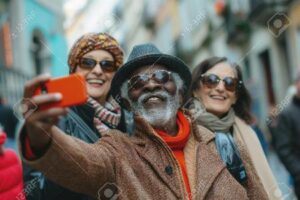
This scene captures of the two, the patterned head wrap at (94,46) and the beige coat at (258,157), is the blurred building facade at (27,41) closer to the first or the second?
the patterned head wrap at (94,46)

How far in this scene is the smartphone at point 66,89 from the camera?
244 cm

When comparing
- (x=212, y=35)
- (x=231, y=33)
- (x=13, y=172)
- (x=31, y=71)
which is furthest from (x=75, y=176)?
(x=212, y=35)

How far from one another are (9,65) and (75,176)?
13947mm

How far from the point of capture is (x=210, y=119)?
4219mm

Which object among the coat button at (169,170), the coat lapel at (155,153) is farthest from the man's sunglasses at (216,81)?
the coat button at (169,170)

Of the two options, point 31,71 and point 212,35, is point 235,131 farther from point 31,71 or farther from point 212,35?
point 212,35

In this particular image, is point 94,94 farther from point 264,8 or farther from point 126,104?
point 264,8

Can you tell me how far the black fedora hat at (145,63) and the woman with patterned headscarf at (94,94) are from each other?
259 mm

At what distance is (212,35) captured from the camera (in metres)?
28.7

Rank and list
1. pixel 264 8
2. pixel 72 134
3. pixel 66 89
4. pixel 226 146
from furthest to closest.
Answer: pixel 264 8 < pixel 72 134 < pixel 226 146 < pixel 66 89

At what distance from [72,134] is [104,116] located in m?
0.25

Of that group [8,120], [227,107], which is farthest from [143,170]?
[8,120]

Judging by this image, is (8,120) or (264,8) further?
(264,8)

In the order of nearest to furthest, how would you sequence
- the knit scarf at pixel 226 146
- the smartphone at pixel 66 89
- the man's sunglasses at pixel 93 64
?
the smartphone at pixel 66 89 < the knit scarf at pixel 226 146 < the man's sunglasses at pixel 93 64
